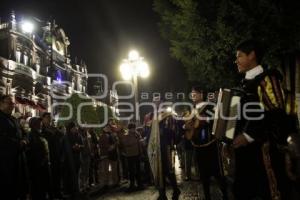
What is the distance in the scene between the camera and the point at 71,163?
1048cm

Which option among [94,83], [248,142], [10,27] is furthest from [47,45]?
[248,142]

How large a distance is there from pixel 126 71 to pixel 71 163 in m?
7.32

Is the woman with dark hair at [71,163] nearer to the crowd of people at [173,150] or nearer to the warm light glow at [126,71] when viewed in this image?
the crowd of people at [173,150]

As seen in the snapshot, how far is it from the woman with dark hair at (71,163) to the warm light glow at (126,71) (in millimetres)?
6599

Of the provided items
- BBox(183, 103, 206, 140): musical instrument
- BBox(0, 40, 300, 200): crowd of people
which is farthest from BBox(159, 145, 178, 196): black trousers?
BBox(183, 103, 206, 140): musical instrument

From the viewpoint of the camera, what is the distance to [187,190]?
31.7 feet

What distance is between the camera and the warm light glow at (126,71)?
17.0m

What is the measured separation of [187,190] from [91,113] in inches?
1389

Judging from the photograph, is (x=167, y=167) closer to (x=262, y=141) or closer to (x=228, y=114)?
(x=228, y=114)

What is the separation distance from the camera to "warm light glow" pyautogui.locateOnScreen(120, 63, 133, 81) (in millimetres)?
17016

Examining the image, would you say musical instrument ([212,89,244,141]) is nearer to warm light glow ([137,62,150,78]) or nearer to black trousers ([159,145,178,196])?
black trousers ([159,145,178,196])

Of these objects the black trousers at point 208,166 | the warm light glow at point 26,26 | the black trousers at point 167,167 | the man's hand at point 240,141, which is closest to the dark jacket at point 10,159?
the black trousers at point 167,167

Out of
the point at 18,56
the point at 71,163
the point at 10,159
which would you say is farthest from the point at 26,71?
the point at 10,159

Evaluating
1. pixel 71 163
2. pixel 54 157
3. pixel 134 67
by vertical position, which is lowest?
pixel 71 163
